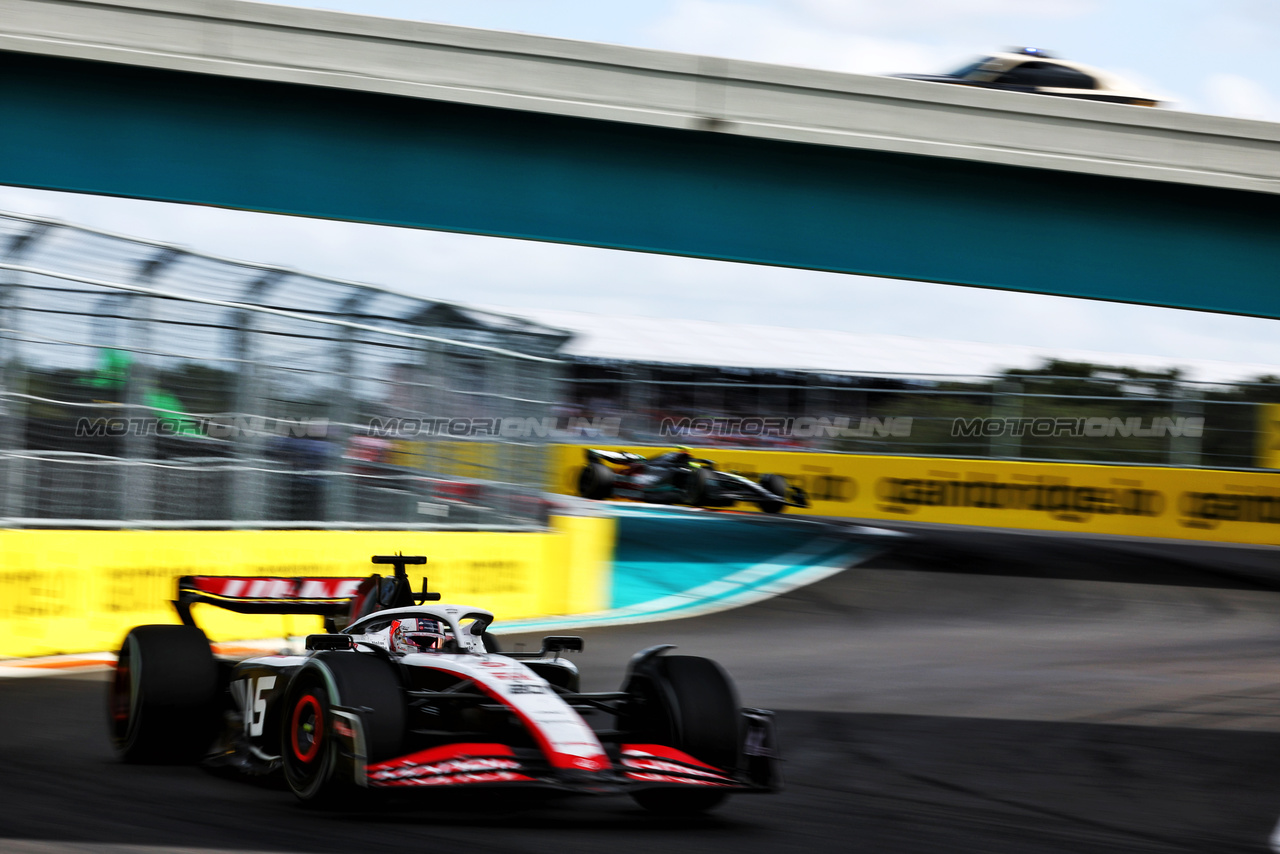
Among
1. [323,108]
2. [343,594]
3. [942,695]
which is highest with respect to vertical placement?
[323,108]

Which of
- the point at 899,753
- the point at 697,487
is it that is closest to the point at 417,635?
the point at 899,753

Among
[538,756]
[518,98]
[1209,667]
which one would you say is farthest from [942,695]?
[518,98]

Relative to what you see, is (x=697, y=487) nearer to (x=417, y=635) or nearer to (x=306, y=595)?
(x=306, y=595)

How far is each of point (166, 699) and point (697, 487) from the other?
14941 millimetres

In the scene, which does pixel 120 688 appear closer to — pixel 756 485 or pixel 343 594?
pixel 343 594

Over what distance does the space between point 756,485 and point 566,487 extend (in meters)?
3.69

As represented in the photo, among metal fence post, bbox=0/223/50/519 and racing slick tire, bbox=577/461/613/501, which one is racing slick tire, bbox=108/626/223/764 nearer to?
metal fence post, bbox=0/223/50/519

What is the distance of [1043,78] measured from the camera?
14414 millimetres

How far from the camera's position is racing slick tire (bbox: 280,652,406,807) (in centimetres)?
516

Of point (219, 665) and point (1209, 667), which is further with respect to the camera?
point (1209, 667)

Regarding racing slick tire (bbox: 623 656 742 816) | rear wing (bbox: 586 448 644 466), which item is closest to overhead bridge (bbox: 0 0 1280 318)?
racing slick tire (bbox: 623 656 742 816)

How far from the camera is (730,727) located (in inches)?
227

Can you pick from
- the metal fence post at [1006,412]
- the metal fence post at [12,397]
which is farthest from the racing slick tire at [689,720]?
the metal fence post at [1006,412]

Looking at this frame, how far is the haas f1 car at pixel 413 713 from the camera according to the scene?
16.9 feet
